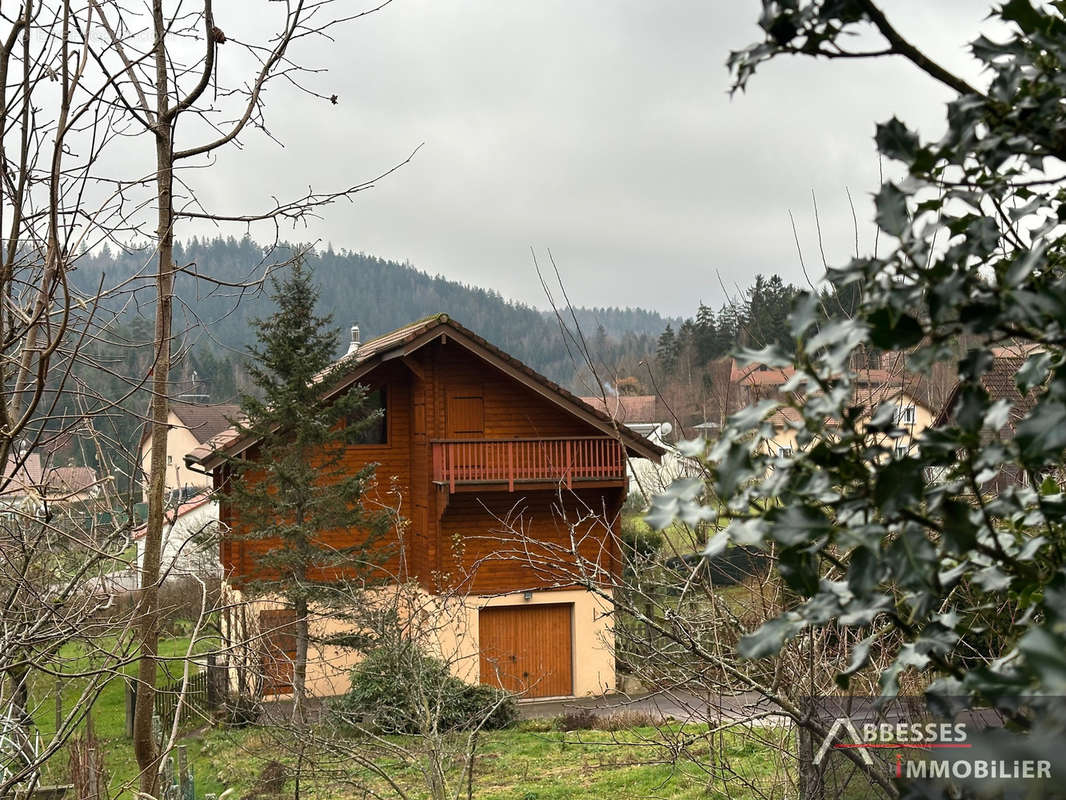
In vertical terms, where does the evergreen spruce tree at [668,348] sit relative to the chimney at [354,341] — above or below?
above

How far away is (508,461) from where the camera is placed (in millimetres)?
18422

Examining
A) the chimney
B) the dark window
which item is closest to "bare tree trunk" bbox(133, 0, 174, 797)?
the dark window

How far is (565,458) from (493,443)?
144 cm

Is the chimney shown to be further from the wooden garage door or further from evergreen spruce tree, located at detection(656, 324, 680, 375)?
evergreen spruce tree, located at detection(656, 324, 680, 375)

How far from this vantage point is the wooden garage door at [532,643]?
19188mm

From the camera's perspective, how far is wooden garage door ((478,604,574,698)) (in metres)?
19.2

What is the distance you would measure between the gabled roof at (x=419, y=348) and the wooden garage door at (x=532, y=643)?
3.99 metres

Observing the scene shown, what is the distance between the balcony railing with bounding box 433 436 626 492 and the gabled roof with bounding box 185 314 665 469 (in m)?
0.63

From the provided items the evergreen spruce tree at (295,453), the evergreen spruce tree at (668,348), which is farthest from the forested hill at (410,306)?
the evergreen spruce tree at (295,453)

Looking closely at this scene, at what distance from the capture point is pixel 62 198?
3.40m

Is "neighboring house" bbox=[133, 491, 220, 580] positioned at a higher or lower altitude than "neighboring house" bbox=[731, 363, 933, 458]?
lower

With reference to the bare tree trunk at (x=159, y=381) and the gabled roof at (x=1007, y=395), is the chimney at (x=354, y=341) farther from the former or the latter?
the bare tree trunk at (x=159, y=381)

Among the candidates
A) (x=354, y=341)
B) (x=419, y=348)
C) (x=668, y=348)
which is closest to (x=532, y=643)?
(x=419, y=348)

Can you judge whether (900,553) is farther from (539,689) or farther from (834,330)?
(539,689)
